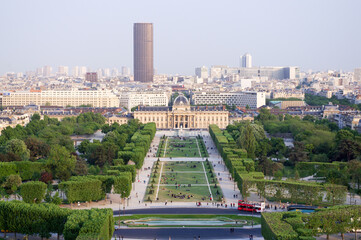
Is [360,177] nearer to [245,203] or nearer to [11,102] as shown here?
[245,203]

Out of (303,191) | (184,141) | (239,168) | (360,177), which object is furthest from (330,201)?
(184,141)

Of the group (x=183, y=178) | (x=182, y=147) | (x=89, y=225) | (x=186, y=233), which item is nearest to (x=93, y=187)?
(x=186, y=233)

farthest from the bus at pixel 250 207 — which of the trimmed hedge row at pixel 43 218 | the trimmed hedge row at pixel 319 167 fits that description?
the trimmed hedge row at pixel 319 167

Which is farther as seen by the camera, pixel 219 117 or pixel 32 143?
pixel 219 117

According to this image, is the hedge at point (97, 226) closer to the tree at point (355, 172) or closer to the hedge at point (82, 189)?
the hedge at point (82, 189)

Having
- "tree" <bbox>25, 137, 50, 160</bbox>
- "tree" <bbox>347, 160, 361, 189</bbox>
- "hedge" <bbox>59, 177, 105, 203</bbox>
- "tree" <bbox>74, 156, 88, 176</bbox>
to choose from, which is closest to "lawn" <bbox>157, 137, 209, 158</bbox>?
"tree" <bbox>25, 137, 50, 160</bbox>

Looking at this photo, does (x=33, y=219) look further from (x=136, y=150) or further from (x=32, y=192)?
(x=136, y=150)

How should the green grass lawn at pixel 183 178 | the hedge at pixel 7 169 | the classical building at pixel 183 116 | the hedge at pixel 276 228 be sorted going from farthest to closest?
the classical building at pixel 183 116
the green grass lawn at pixel 183 178
the hedge at pixel 7 169
the hedge at pixel 276 228
